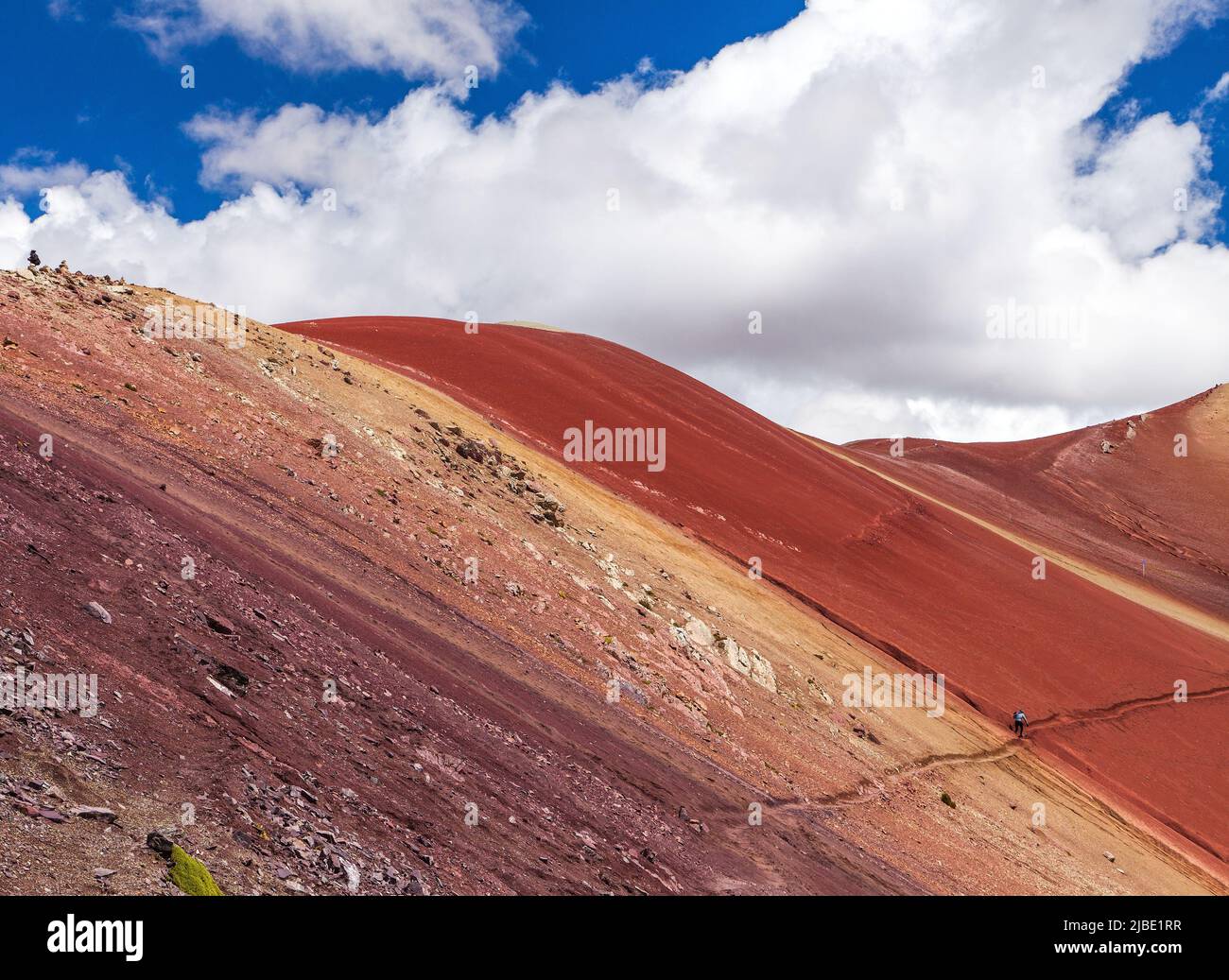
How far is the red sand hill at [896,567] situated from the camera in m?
35.4

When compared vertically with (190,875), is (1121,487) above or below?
above

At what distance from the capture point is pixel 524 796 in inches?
526

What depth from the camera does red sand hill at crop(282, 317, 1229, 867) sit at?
35.4m

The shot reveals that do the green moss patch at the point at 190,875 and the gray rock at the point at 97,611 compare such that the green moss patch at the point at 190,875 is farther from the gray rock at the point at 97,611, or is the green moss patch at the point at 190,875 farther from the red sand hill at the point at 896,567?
the red sand hill at the point at 896,567

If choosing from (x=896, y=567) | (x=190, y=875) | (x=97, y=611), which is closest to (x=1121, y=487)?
(x=896, y=567)

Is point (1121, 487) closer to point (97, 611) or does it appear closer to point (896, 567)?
point (896, 567)

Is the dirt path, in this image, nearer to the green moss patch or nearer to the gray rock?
the gray rock

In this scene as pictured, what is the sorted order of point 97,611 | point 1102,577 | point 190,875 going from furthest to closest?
point 1102,577 → point 97,611 → point 190,875

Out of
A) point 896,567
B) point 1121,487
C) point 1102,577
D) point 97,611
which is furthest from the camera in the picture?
point 1121,487

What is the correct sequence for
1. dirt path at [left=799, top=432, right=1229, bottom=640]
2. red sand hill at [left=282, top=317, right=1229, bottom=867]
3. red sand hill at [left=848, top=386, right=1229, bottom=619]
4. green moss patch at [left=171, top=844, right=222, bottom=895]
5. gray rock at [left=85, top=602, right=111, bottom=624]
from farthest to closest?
red sand hill at [left=848, top=386, right=1229, bottom=619] → dirt path at [left=799, top=432, right=1229, bottom=640] → red sand hill at [left=282, top=317, right=1229, bottom=867] → gray rock at [left=85, top=602, right=111, bottom=624] → green moss patch at [left=171, top=844, right=222, bottom=895]

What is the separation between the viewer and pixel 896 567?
4481cm

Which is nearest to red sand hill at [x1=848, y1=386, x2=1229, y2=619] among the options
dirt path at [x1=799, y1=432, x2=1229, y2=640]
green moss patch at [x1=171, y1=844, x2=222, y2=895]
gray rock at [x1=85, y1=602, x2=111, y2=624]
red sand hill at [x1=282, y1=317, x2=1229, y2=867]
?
dirt path at [x1=799, y1=432, x2=1229, y2=640]
